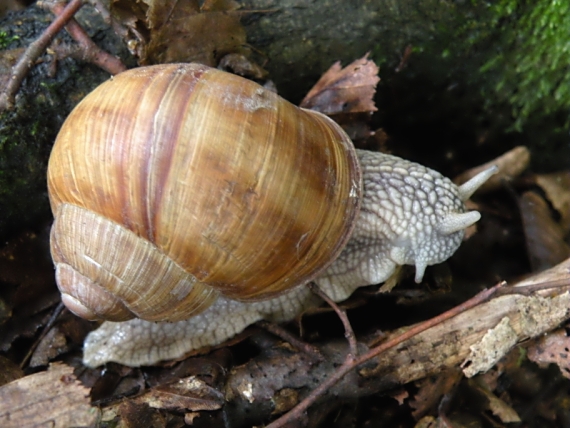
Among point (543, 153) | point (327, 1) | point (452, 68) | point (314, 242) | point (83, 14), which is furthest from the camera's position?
point (543, 153)

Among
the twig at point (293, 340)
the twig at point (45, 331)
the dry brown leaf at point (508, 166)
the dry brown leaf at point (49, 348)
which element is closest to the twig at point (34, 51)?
the twig at point (45, 331)

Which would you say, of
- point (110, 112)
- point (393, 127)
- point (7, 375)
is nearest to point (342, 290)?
point (393, 127)

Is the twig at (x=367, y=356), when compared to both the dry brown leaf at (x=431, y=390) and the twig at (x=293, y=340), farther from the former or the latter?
the dry brown leaf at (x=431, y=390)

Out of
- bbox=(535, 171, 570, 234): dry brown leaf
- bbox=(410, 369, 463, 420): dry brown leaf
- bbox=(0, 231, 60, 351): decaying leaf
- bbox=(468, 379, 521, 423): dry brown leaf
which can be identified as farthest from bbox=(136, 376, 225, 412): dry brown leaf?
bbox=(535, 171, 570, 234): dry brown leaf

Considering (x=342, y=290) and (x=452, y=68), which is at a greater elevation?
(x=452, y=68)

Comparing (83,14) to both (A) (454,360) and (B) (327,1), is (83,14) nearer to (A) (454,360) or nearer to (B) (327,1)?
(B) (327,1)

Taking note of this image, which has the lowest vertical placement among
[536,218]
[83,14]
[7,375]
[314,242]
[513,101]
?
[7,375]
